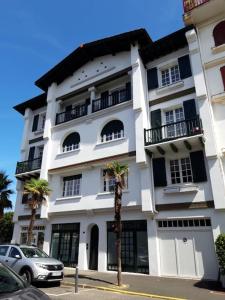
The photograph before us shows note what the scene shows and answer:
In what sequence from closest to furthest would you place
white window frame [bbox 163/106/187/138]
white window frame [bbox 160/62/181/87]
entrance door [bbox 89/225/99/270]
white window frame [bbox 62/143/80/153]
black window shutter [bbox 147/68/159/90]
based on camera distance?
white window frame [bbox 163/106/187/138] → entrance door [bbox 89/225/99/270] → white window frame [bbox 160/62/181/87] → black window shutter [bbox 147/68/159/90] → white window frame [bbox 62/143/80/153]

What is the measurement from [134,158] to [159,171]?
1901 millimetres

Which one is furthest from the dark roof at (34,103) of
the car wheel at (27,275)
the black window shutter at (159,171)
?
the car wheel at (27,275)

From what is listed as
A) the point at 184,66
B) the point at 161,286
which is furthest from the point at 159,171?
the point at 184,66

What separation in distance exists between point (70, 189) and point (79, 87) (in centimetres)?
878

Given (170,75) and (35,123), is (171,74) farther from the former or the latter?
(35,123)

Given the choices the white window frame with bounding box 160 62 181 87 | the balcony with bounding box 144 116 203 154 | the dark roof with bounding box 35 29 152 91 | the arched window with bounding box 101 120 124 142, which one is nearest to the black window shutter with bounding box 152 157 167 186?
the balcony with bounding box 144 116 203 154

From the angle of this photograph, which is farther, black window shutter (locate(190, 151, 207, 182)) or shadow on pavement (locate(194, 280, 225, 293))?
black window shutter (locate(190, 151, 207, 182))

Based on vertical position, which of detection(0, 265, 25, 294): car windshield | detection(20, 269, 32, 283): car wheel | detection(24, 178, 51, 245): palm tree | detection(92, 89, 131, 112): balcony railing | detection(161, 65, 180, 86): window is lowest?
detection(20, 269, 32, 283): car wheel

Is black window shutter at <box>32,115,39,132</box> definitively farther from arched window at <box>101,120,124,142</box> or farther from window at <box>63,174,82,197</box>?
arched window at <box>101,120,124,142</box>

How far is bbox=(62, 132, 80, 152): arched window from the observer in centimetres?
2066

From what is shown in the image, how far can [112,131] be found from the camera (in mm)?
18859

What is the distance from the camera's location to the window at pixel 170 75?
17.8m

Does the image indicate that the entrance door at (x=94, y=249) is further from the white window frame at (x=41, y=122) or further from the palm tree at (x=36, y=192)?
the white window frame at (x=41, y=122)

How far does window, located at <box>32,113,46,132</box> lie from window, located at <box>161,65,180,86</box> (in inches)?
493
